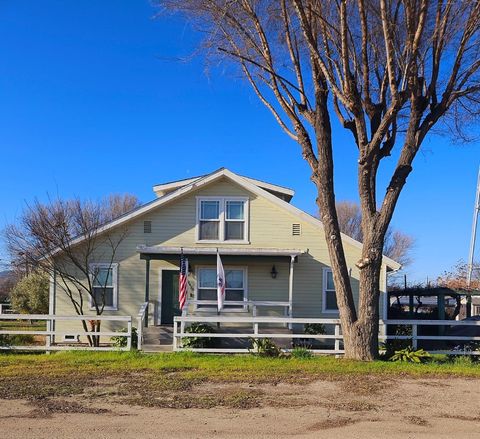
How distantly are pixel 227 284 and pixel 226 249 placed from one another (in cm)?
127

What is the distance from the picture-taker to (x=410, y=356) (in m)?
12.8

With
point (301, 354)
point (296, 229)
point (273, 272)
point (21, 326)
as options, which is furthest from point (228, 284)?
point (21, 326)

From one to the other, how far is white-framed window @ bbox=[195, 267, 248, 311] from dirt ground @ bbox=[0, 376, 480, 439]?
9594mm

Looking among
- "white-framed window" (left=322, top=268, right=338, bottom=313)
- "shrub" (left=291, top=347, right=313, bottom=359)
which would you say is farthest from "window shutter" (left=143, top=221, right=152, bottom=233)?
"shrub" (left=291, top=347, right=313, bottom=359)

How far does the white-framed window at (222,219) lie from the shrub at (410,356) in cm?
759

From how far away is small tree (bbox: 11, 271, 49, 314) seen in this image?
94.6 ft

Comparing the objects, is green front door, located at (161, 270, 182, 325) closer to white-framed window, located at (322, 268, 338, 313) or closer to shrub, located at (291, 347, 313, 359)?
white-framed window, located at (322, 268, 338, 313)

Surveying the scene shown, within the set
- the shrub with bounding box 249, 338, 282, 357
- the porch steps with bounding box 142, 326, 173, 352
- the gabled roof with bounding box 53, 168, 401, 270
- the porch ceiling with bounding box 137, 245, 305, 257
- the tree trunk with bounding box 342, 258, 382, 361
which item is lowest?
the porch steps with bounding box 142, 326, 173, 352

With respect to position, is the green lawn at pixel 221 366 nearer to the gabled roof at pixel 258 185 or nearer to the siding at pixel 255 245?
the siding at pixel 255 245

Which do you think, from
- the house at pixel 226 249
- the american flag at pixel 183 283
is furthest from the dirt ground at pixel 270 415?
the house at pixel 226 249

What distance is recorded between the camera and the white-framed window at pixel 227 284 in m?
19.4

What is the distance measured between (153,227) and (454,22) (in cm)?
1131

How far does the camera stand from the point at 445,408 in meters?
8.39

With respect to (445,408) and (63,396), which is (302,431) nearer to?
(445,408)
